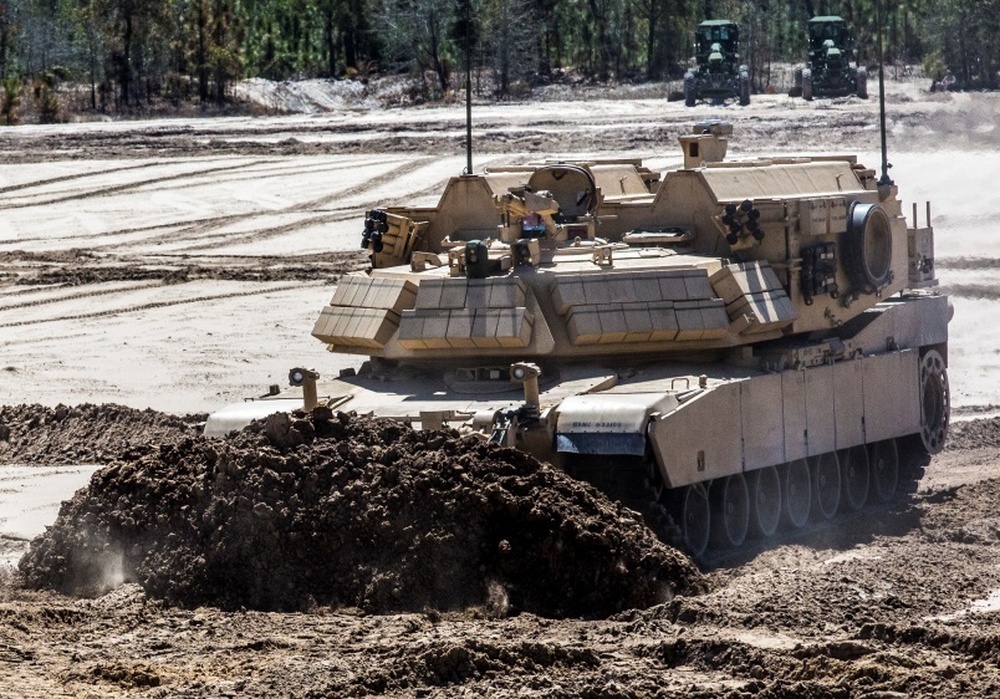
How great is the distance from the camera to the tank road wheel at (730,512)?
46.7 feet

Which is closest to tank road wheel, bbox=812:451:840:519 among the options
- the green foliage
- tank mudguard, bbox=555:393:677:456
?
tank mudguard, bbox=555:393:677:456

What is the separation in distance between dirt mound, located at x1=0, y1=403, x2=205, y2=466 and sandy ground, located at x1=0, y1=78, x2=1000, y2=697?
40 cm

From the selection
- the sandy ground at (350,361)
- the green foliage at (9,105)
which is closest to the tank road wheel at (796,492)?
the sandy ground at (350,361)

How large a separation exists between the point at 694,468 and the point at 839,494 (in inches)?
125

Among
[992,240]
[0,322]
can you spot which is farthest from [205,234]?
[992,240]

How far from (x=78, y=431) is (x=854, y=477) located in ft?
21.6

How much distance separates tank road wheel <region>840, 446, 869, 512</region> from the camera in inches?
645

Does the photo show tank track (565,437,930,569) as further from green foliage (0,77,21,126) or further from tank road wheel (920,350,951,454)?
green foliage (0,77,21,126)

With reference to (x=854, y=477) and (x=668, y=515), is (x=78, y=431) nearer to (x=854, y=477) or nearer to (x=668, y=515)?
(x=854, y=477)

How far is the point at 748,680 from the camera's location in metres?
9.51

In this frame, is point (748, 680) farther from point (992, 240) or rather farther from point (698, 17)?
point (698, 17)

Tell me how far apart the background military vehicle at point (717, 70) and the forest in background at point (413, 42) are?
391 cm

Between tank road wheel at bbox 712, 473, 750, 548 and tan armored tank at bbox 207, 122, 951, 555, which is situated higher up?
tan armored tank at bbox 207, 122, 951, 555

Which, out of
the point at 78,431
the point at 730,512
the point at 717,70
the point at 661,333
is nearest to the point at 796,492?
the point at 730,512
